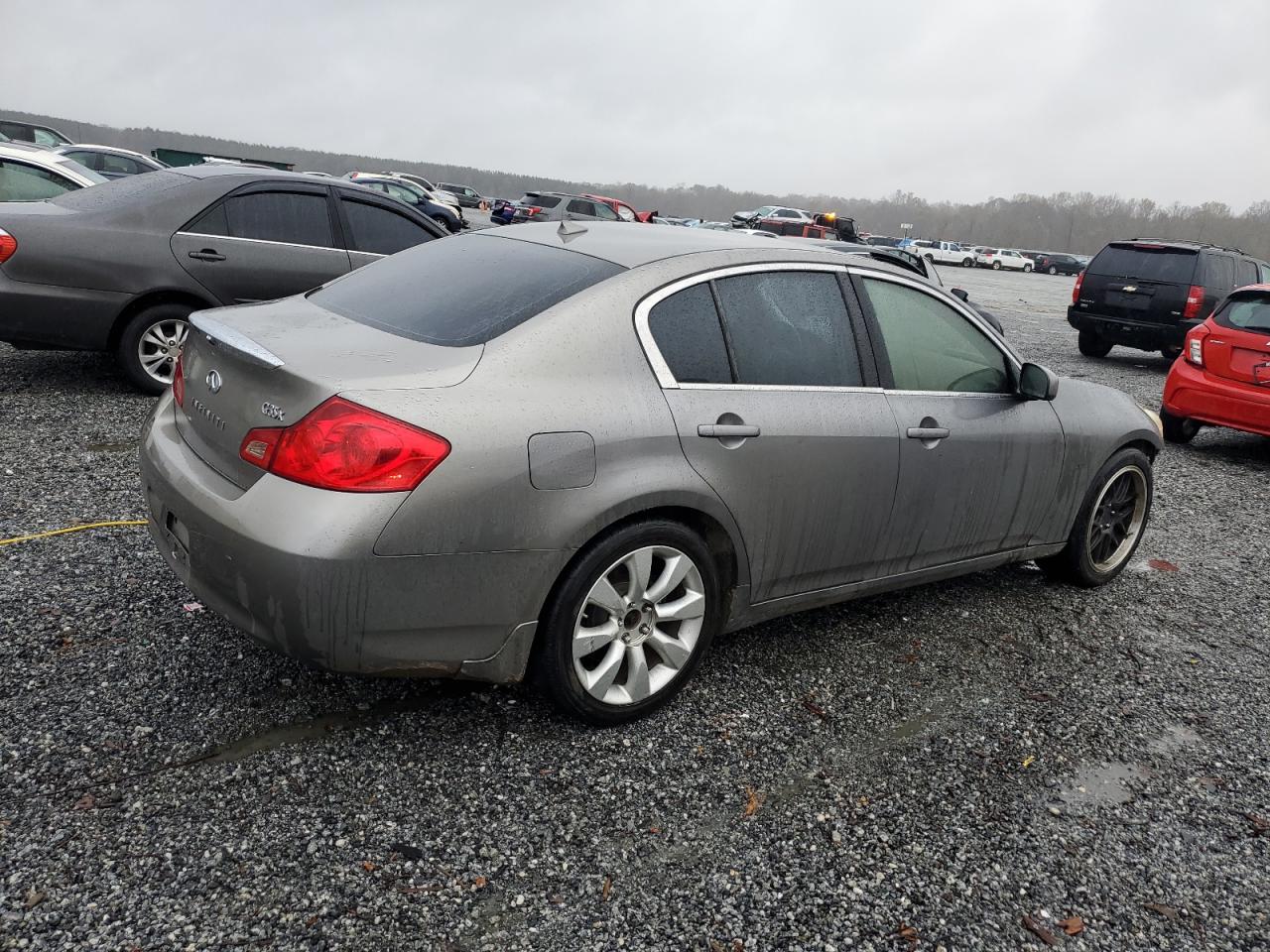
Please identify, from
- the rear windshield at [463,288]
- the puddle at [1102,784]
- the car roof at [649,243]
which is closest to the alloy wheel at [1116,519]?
the puddle at [1102,784]

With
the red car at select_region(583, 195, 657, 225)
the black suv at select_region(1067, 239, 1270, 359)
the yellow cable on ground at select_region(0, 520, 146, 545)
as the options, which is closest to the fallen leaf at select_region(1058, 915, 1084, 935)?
the yellow cable on ground at select_region(0, 520, 146, 545)

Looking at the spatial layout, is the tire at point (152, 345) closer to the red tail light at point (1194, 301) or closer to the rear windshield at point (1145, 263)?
the rear windshield at point (1145, 263)

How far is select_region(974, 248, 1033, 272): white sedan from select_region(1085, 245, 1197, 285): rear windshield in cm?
5071

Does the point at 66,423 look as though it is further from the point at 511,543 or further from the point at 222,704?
the point at 511,543

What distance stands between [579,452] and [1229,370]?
7219 mm

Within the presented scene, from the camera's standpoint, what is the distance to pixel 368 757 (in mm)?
2877

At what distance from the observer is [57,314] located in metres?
5.91

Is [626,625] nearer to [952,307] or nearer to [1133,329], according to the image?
[952,307]

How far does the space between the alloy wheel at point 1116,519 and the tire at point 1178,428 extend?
4311mm

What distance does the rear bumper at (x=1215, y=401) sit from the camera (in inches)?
301

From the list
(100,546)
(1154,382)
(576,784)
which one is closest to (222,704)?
(576,784)

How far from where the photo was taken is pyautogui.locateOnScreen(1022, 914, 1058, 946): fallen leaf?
2430 mm

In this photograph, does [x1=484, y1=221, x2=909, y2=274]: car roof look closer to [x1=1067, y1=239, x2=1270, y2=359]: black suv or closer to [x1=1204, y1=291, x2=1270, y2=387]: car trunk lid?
[x1=1204, y1=291, x2=1270, y2=387]: car trunk lid

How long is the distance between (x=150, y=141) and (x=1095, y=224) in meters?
130
